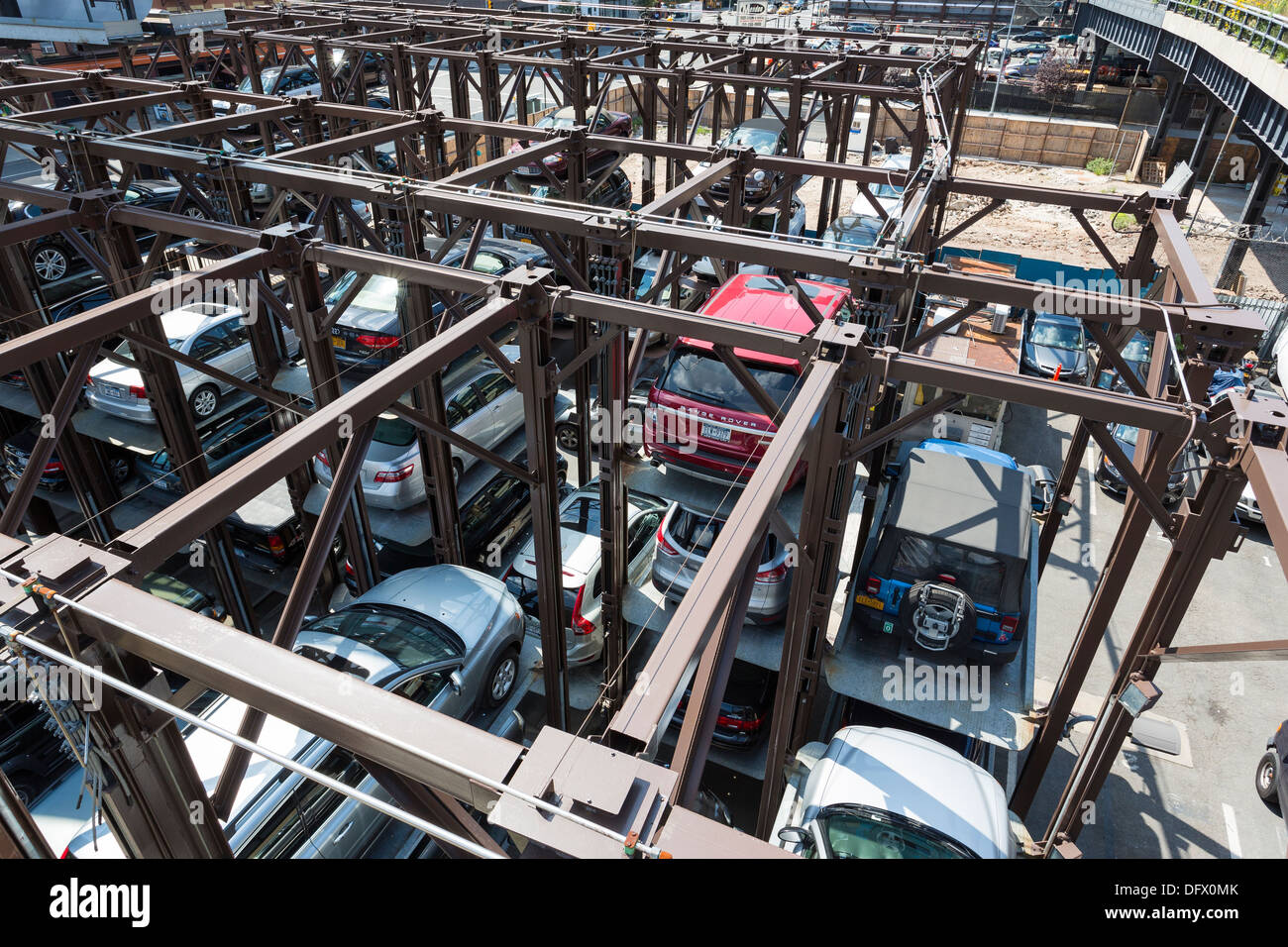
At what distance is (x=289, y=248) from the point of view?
696cm

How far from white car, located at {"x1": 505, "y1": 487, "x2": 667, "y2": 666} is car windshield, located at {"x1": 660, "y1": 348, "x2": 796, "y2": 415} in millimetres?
1606

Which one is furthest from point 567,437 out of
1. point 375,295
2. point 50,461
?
point 50,461

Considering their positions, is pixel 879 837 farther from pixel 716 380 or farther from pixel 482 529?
pixel 482 529

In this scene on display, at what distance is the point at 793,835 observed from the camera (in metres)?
6.62

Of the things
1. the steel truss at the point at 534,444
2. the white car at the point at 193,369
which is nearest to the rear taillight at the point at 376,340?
the steel truss at the point at 534,444

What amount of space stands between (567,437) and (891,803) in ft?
27.1

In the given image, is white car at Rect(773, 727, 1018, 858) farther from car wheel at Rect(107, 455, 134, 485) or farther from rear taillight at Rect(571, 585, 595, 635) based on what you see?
car wheel at Rect(107, 455, 134, 485)

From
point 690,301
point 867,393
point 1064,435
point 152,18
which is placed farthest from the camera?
point 152,18

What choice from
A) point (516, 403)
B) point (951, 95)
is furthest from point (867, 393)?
point (951, 95)

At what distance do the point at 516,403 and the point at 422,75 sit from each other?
1230 cm

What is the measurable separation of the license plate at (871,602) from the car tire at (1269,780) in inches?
187

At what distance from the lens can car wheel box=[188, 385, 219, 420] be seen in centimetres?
1099

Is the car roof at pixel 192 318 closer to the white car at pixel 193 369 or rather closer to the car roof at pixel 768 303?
the white car at pixel 193 369
